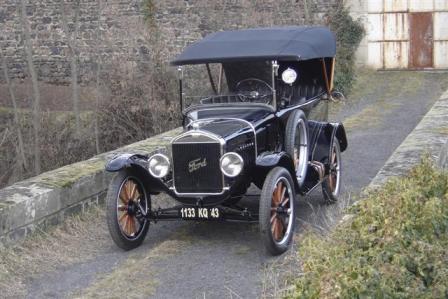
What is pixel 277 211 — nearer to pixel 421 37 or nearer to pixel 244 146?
pixel 244 146

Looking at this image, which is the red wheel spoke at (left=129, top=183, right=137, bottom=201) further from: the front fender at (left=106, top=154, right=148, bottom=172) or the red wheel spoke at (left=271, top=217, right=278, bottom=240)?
the red wheel spoke at (left=271, top=217, right=278, bottom=240)

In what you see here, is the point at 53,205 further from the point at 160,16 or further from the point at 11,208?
the point at 160,16

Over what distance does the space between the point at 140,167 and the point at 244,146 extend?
38.6 inches

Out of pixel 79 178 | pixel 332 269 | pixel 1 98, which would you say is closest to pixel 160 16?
pixel 1 98

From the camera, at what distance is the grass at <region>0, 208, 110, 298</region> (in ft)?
19.3

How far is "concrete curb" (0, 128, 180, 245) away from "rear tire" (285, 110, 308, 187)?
6.73 feet

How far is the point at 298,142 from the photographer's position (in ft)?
23.9

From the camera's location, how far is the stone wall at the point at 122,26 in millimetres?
18594

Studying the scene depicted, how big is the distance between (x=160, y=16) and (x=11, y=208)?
48.5ft

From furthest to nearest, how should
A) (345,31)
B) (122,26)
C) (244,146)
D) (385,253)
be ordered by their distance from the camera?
(122,26) < (345,31) < (244,146) < (385,253)

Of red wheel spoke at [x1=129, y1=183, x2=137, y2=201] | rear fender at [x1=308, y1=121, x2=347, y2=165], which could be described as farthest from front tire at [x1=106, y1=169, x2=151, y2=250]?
rear fender at [x1=308, y1=121, x2=347, y2=165]

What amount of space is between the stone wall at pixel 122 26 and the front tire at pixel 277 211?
11.2 m

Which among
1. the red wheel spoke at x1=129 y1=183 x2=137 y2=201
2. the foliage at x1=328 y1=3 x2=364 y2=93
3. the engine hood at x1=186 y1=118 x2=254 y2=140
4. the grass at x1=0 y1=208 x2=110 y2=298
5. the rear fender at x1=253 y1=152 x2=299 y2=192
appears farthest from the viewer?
the foliage at x1=328 y1=3 x2=364 y2=93

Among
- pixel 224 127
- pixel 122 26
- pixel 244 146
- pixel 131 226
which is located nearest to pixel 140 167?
pixel 131 226
